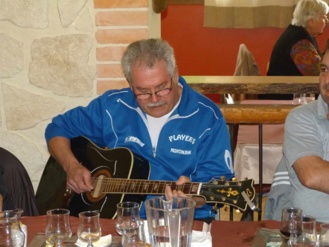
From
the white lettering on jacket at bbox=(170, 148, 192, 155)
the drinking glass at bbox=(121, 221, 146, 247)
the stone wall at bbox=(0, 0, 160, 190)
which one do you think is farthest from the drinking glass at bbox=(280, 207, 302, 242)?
the stone wall at bbox=(0, 0, 160, 190)

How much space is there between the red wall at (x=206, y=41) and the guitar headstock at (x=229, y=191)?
466 cm

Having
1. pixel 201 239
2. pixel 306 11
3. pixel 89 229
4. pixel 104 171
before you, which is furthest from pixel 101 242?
pixel 306 11

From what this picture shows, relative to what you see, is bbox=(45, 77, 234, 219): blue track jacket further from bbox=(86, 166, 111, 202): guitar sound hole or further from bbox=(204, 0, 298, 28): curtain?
bbox=(204, 0, 298, 28): curtain

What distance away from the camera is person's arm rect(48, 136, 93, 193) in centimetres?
240

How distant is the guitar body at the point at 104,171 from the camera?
2.34 meters

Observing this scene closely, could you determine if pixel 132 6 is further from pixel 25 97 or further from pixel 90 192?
pixel 90 192

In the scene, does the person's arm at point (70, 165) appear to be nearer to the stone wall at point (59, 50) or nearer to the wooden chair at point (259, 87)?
the stone wall at point (59, 50)

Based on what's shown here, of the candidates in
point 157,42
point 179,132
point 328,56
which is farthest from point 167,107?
point 328,56

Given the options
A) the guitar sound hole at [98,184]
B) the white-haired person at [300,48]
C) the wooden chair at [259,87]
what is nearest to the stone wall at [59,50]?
the wooden chair at [259,87]

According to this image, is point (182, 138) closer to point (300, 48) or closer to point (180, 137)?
point (180, 137)

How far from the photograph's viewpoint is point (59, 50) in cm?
296

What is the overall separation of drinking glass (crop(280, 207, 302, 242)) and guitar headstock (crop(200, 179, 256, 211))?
28 cm

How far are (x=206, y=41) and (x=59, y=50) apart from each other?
12.6 ft

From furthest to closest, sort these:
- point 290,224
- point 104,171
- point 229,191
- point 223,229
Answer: point 104,171 < point 229,191 < point 223,229 < point 290,224
